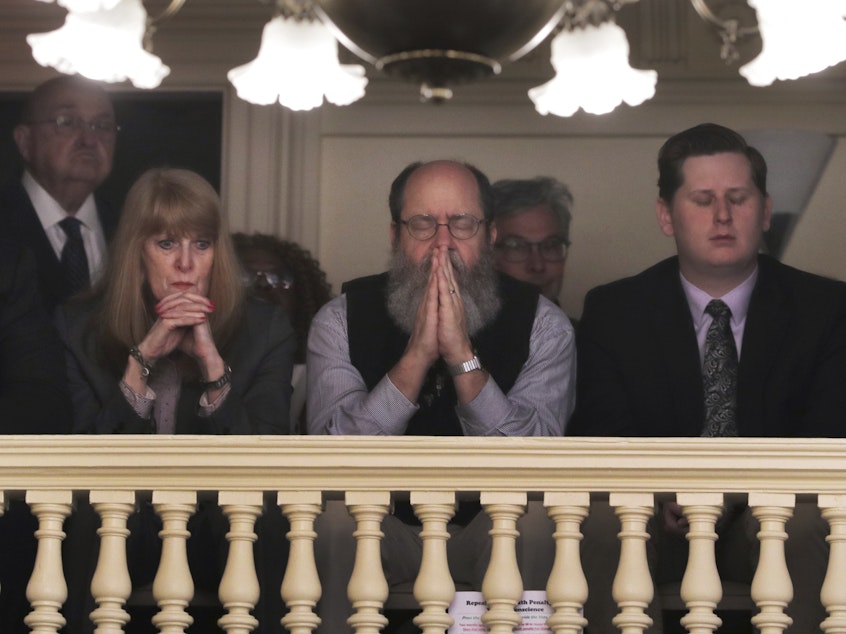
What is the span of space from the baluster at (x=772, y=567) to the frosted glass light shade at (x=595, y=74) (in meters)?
1.10

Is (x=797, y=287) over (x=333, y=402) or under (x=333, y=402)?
over

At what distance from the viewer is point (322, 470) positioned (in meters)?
4.67

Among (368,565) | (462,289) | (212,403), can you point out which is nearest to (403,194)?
(462,289)

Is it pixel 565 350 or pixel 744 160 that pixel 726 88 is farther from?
pixel 565 350

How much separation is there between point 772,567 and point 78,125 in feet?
10.0

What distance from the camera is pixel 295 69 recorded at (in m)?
4.02

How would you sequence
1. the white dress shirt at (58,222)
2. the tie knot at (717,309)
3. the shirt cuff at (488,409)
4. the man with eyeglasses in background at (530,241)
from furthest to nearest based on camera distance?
1. the white dress shirt at (58,222)
2. the man with eyeglasses in background at (530,241)
3. the tie knot at (717,309)
4. the shirt cuff at (488,409)

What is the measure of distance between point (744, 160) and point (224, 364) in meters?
1.59

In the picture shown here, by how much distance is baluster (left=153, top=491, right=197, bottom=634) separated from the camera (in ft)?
15.2

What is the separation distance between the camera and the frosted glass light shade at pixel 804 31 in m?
3.76

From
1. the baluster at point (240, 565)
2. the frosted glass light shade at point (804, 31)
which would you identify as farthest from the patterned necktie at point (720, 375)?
the frosted glass light shade at point (804, 31)

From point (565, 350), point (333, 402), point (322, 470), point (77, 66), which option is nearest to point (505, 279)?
point (565, 350)

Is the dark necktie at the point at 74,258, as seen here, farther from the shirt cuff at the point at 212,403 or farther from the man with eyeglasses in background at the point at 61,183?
the shirt cuff at the point at 212,403

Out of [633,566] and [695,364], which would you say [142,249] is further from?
[633,566]
